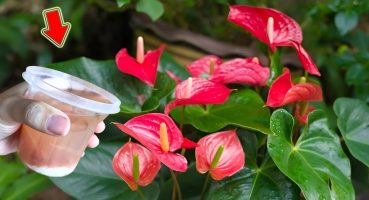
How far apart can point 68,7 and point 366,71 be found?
3.34 feet

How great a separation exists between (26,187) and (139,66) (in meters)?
0.40

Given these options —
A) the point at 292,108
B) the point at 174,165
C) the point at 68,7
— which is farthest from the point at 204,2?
the point at 174,165

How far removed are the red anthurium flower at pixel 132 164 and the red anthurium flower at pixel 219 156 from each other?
69 mm

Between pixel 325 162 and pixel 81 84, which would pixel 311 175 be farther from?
pixel 81 84

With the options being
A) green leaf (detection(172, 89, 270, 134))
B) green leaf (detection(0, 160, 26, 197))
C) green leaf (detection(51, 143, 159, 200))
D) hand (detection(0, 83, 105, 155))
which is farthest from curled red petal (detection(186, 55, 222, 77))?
green leaf (detection(0, 160, 26, 197))

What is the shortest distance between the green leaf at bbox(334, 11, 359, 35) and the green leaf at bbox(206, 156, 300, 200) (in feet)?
1.46

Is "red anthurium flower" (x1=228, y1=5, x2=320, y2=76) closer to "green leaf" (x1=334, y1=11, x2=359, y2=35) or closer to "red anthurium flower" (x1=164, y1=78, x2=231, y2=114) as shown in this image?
"red anthurium flower" (x1=164, y1=78, x2=231, y2=114)

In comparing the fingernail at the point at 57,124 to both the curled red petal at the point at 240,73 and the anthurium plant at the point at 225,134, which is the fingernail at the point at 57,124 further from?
the curled red petal at the point at 240,73

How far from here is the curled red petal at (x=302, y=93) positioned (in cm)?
82

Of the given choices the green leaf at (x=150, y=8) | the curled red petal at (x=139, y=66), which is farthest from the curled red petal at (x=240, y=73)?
the green leaf at (x=150, y=8)

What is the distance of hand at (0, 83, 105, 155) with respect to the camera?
531mm

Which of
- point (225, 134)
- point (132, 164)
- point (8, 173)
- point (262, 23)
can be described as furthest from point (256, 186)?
point (8, 173)

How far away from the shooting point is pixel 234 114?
852mm

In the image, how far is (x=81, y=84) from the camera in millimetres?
652
